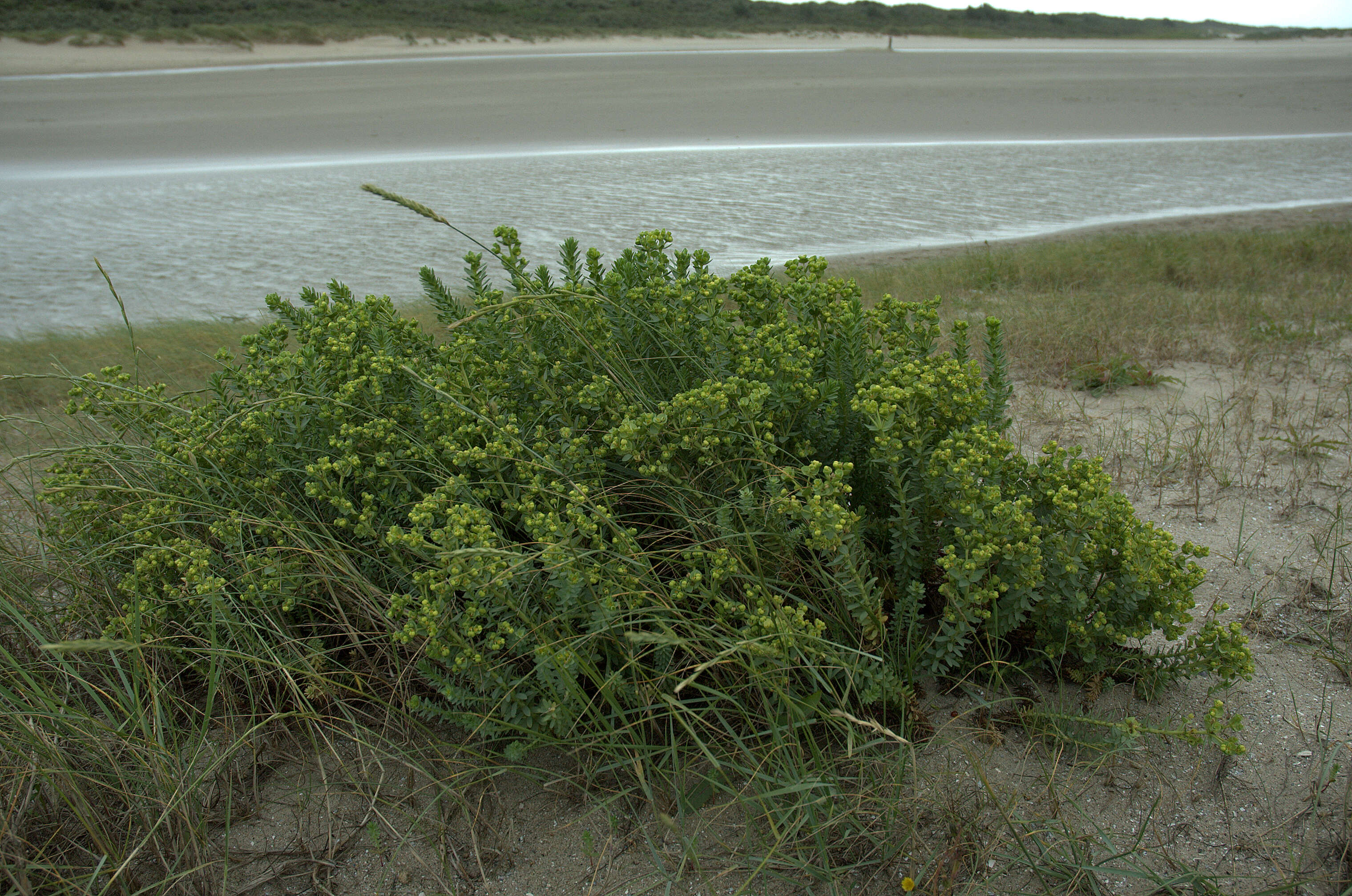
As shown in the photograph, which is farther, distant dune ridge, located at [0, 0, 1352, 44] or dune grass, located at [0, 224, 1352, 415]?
distant dune ridge, located at [0, 0, 1352, 44]

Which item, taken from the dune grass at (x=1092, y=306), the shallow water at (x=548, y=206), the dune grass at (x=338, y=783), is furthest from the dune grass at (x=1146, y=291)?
the dune grass at (x=338, y=783)

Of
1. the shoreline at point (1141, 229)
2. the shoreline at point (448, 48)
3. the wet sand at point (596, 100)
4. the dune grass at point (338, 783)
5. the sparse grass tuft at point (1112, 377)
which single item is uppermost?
the shoreline at point (448, 48)

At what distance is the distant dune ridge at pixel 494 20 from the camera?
27594mm

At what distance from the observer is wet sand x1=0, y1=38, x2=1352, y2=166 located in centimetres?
1586

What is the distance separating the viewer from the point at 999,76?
23.7 meters

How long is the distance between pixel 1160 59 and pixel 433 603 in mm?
36336

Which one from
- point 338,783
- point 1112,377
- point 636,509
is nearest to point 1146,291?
point 1112,377

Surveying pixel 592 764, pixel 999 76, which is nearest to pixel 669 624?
pixel 592 764

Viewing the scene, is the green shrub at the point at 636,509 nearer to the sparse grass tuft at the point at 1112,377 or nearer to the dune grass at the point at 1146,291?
the dune grass at the point at 1146,291

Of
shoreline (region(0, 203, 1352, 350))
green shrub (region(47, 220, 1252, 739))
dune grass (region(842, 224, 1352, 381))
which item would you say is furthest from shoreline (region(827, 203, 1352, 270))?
green shrub (region(47, 220, 1252, 739))

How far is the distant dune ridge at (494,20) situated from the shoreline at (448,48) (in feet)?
1.57

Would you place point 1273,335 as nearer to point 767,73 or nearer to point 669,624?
point 669,624

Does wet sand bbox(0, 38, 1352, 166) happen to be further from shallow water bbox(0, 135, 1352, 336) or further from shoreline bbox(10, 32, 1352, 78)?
shallow water bbox(0, 135, 1352, 336)

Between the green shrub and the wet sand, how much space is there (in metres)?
13.6
